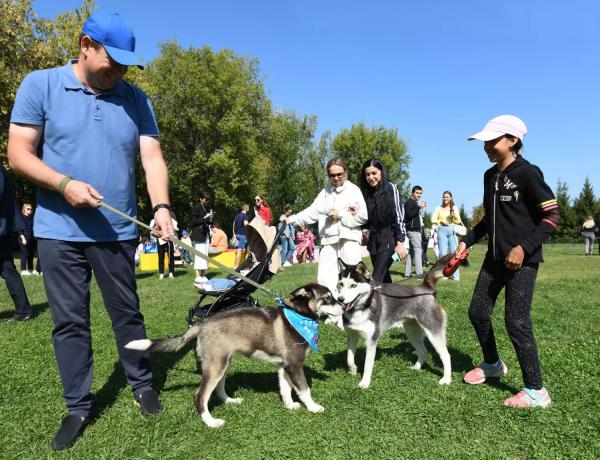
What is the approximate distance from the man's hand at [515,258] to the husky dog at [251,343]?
69.6 inches

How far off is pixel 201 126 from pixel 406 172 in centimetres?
3278

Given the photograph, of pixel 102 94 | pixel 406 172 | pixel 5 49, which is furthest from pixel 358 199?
pixel 406 172

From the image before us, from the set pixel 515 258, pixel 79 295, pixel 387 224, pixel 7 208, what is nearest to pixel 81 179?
pixel 79 295

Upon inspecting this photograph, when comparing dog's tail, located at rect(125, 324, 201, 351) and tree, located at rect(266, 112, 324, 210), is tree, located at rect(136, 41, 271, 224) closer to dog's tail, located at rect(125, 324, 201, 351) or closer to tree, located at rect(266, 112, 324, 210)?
tree, located at rect(266, 112, 324, 210)

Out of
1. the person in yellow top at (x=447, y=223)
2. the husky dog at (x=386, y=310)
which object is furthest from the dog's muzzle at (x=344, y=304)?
the person in yellow top at (x=447, y=223)

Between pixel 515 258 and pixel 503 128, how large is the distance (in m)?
1.13

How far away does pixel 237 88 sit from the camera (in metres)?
38.7

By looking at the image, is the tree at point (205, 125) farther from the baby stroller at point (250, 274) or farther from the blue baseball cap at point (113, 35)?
the blue baseball cap at point (113, 35)

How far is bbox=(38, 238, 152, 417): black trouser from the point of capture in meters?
3.19

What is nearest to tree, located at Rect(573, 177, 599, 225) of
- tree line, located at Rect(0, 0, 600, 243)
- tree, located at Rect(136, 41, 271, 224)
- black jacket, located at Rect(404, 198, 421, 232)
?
tree line, located at Rect(0, 0, 600, 243)

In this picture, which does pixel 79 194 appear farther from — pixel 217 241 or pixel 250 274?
pixel 217 241

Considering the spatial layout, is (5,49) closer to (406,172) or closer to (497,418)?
(497,418)

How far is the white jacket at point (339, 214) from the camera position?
5766 millimetres

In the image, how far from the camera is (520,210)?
372 centimetres
